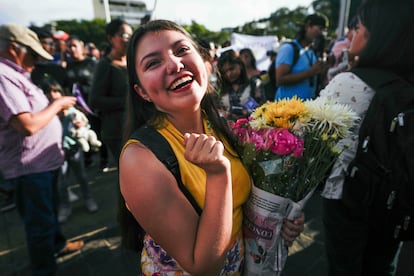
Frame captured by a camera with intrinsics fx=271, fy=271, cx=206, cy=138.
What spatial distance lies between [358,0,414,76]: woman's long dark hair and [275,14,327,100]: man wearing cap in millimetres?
2081

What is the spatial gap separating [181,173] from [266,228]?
1.40 ft

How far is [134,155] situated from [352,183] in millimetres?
1275

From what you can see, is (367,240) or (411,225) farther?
(367,240)

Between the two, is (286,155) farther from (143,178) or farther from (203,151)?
(143,178)

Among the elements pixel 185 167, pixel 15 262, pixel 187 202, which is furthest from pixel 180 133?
pixel 15 262

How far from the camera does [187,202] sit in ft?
3.37

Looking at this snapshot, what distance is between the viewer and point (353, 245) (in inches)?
67.3

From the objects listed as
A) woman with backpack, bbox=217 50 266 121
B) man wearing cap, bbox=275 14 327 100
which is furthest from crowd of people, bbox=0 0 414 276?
man wearing cap, bbox=275 14 327 100

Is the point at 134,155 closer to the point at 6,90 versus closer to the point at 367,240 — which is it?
the point at 6,90

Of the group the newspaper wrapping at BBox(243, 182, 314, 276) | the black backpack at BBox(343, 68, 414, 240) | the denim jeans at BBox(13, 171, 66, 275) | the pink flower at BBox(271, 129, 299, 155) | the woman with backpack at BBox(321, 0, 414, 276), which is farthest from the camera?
the denim jeans at BBox(13, 171, 66, 275)

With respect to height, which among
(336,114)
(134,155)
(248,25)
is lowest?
(248,25)

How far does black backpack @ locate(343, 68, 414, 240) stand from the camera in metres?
1.36

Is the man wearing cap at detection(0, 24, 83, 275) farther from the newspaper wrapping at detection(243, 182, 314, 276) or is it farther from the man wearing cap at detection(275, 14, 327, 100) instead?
the man wearing cap at detection(275, 14, 327, 100)

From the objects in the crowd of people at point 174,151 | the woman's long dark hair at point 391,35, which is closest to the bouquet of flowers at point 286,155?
the crowd of people at point 174,151
